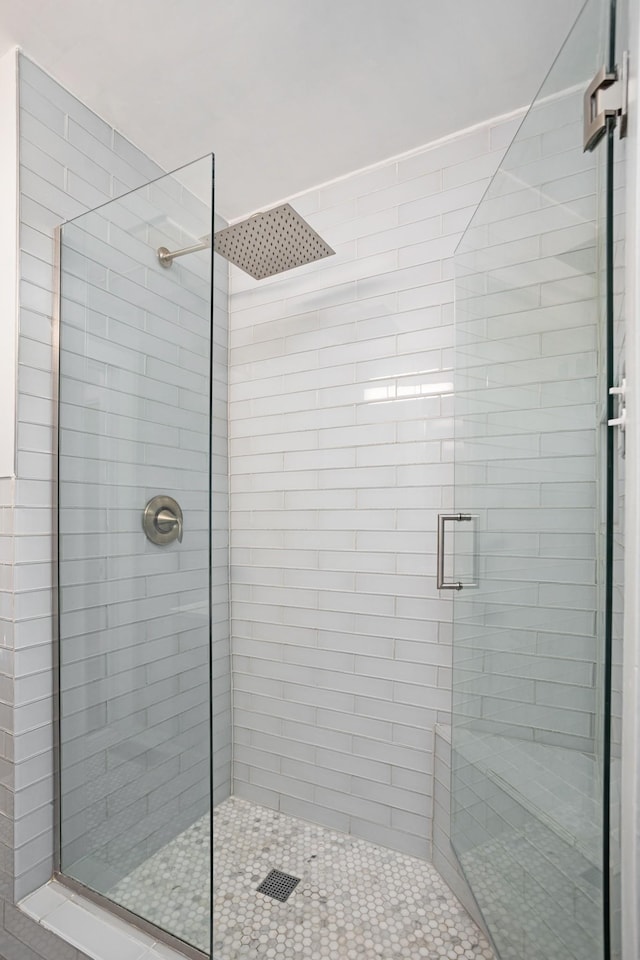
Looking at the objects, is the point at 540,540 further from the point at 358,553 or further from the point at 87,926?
the point at 87,926

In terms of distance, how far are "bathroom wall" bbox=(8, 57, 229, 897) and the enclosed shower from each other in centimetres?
6

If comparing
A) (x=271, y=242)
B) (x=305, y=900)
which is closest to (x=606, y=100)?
(x=271, y=242)

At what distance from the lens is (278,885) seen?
1.60 metres

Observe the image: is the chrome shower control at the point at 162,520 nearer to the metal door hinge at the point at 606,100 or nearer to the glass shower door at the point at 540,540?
the glass shower door at the point at 540,540

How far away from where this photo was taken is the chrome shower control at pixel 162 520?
1.23m

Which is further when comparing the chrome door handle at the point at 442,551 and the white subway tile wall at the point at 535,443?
the chrome door handle at the point at 442,551

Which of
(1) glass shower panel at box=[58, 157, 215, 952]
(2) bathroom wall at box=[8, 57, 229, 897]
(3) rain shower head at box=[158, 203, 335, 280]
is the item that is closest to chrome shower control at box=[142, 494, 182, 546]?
(1) glass shower panel at box=[58, 157, 215, 952]

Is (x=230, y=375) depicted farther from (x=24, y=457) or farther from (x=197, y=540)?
(x=197, y=540)

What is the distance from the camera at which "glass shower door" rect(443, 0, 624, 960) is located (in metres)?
0.78

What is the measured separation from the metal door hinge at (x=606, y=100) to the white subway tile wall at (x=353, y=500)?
3.26 feet

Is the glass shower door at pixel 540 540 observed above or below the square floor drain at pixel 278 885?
above

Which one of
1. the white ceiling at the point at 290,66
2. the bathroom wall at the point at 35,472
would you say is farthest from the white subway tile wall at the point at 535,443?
the bathroom wall at the point at 35,472

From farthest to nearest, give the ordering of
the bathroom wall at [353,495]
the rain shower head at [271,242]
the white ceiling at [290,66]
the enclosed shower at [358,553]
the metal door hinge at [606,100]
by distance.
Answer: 1. the bathroom wall at [353,495]
2. the rain shower head at [271,242]
3. the white ceiling at [290,66]
4. the enclosed shower at [358,553]
5. the metal door hinge at [606,100]

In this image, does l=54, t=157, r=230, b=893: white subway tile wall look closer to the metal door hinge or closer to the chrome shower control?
the chrome shower control
